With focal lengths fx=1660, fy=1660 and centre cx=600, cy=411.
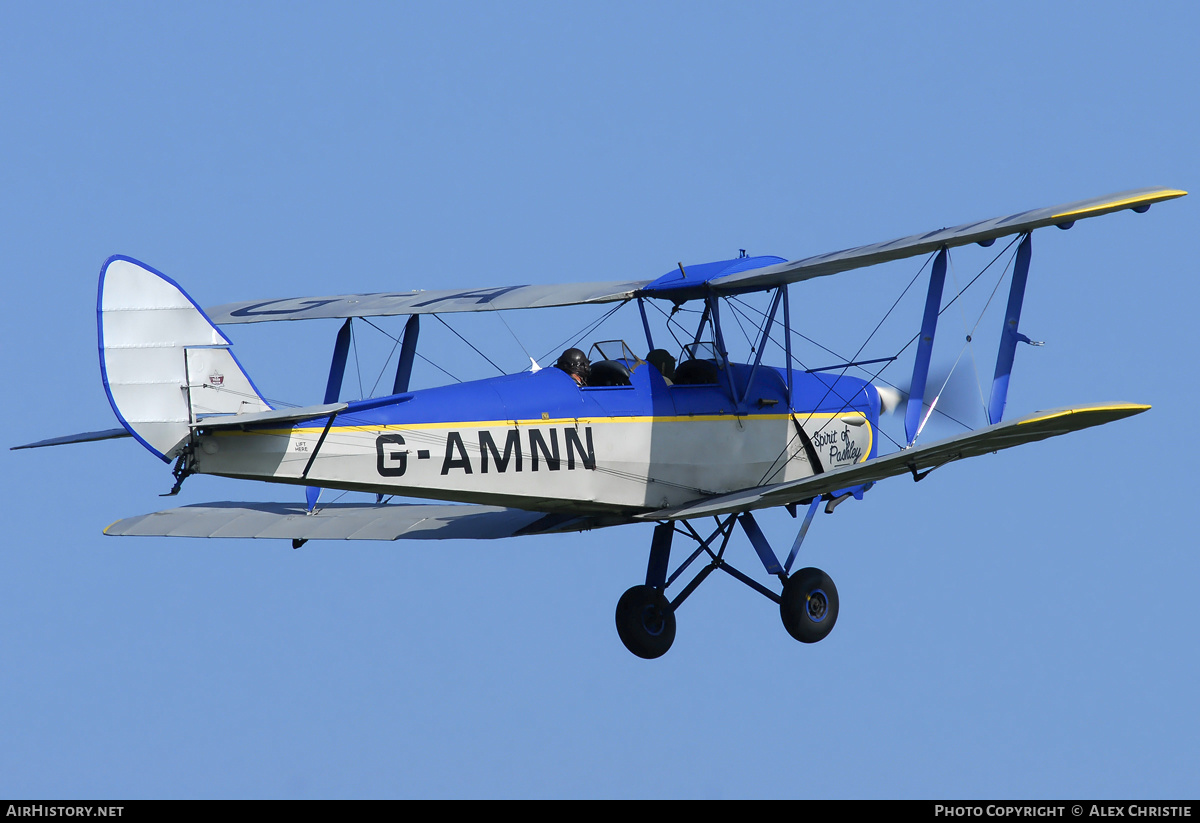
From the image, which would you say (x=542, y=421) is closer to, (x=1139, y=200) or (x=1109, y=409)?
(x=1109, y=409)

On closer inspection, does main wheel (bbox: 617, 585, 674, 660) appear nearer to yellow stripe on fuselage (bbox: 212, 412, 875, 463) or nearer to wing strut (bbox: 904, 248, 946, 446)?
yellow stripe on fuselage (bbox: 212, 412, 875, 463)

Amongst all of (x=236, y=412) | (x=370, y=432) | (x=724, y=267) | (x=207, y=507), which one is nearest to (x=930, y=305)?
(x=724, y=267)

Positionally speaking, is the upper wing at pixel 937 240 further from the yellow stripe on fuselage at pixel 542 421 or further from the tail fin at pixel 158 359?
the tail fin at pixel 158 359

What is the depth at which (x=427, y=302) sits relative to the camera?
48.6 ft

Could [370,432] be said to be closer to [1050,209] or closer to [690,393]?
[690,393]

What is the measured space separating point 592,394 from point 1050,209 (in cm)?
393

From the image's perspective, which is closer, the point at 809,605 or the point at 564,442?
the point at 564,442

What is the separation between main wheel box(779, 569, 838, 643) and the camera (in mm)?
14555

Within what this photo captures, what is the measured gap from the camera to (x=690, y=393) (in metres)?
14.2

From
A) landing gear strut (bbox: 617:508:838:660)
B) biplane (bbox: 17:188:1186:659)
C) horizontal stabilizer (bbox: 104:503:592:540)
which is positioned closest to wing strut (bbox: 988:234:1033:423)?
→ biplane (bbox: 17:188:1186:659)

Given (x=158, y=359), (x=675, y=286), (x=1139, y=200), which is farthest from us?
(x=675, y=286)

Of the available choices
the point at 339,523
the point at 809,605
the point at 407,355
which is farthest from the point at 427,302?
the point at 809,605

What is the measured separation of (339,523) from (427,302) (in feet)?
7.01

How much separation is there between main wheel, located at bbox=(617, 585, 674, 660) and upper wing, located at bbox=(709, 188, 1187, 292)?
2.84 m
